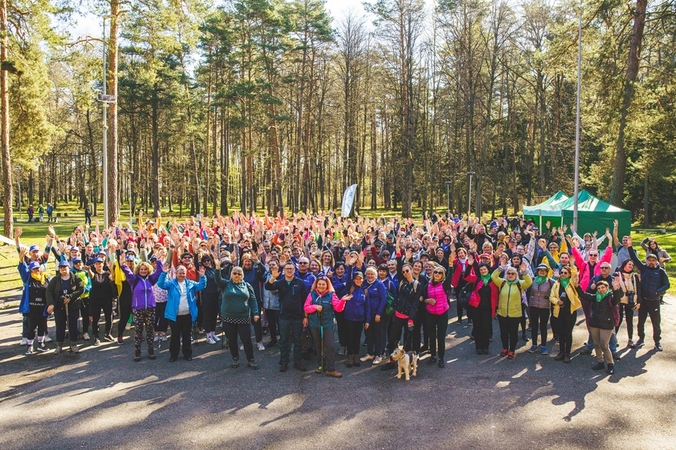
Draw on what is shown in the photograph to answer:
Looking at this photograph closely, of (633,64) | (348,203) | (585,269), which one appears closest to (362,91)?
(348,203)

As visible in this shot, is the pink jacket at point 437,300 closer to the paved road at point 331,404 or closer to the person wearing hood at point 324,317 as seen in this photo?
the paved road at point 331,404

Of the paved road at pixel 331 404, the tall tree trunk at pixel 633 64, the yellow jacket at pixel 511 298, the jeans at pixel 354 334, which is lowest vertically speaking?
the paved road at pixel 331 404

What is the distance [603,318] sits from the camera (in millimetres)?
7555

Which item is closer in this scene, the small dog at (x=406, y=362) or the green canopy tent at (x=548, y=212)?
the small dog at (x=406, y=362)

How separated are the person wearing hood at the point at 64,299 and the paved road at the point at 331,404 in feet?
1.35

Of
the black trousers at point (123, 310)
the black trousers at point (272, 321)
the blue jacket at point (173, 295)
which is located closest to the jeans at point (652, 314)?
the black trousers at point (272, 321)

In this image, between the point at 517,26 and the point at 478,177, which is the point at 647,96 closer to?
the point at 478,177

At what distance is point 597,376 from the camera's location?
7516 millimetres

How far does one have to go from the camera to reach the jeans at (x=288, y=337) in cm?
782

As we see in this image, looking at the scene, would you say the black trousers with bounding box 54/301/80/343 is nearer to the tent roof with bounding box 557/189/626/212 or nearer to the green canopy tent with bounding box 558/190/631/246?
the tent roof with bounding box 557/189/626/212

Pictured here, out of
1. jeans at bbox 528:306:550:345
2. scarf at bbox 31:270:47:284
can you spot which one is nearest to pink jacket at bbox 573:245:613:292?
jeans at bbox 528:306:550:345

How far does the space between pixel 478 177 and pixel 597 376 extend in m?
29.0

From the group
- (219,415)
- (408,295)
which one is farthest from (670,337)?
(219,415)

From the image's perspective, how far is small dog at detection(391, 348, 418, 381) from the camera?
739cm
